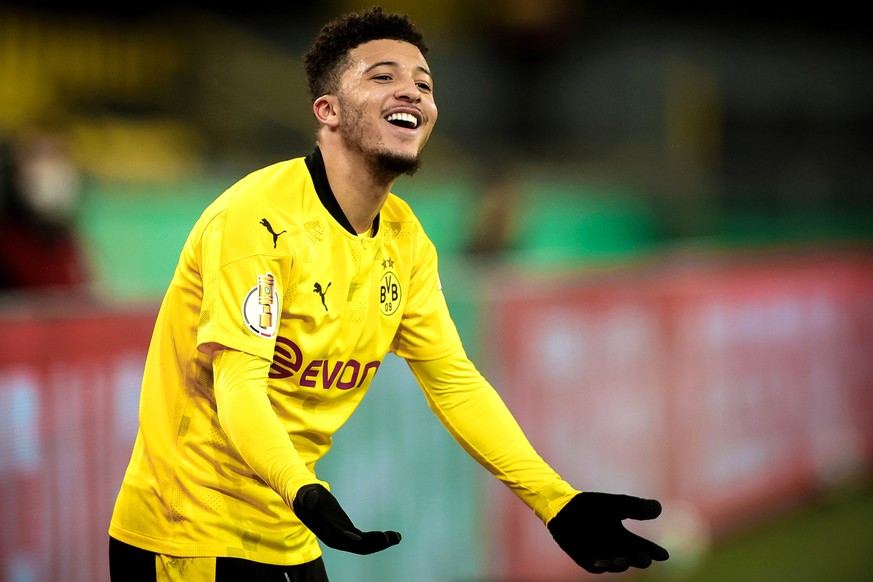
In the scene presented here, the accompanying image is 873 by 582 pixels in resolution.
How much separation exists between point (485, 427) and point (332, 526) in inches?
37.3

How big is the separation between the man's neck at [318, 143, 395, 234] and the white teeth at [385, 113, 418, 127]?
124 mm

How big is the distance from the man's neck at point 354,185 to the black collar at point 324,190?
0.01m

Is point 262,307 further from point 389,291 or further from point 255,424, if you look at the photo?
point 389,291

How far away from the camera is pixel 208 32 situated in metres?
12.8

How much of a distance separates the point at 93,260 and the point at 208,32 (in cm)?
519

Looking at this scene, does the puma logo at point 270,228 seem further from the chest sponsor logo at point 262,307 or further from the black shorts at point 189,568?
the black shorts at point 189,568

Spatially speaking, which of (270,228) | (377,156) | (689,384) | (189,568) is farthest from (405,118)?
(689,384)

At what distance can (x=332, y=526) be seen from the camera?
2365mm

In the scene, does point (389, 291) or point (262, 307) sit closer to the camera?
point (262, 307)

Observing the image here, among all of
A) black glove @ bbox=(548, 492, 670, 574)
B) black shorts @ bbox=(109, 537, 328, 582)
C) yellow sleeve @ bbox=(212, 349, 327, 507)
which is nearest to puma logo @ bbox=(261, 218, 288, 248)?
yellow sleeve @ bbox=(212, 349, 327, 507)

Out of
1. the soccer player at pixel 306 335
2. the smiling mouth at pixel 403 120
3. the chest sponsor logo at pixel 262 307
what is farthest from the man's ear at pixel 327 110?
the chest sponsor logo at pixel 262 307

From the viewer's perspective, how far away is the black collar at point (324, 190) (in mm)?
2951

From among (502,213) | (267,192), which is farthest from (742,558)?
(267,192)

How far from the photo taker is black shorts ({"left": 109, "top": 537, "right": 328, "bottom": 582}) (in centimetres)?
302
